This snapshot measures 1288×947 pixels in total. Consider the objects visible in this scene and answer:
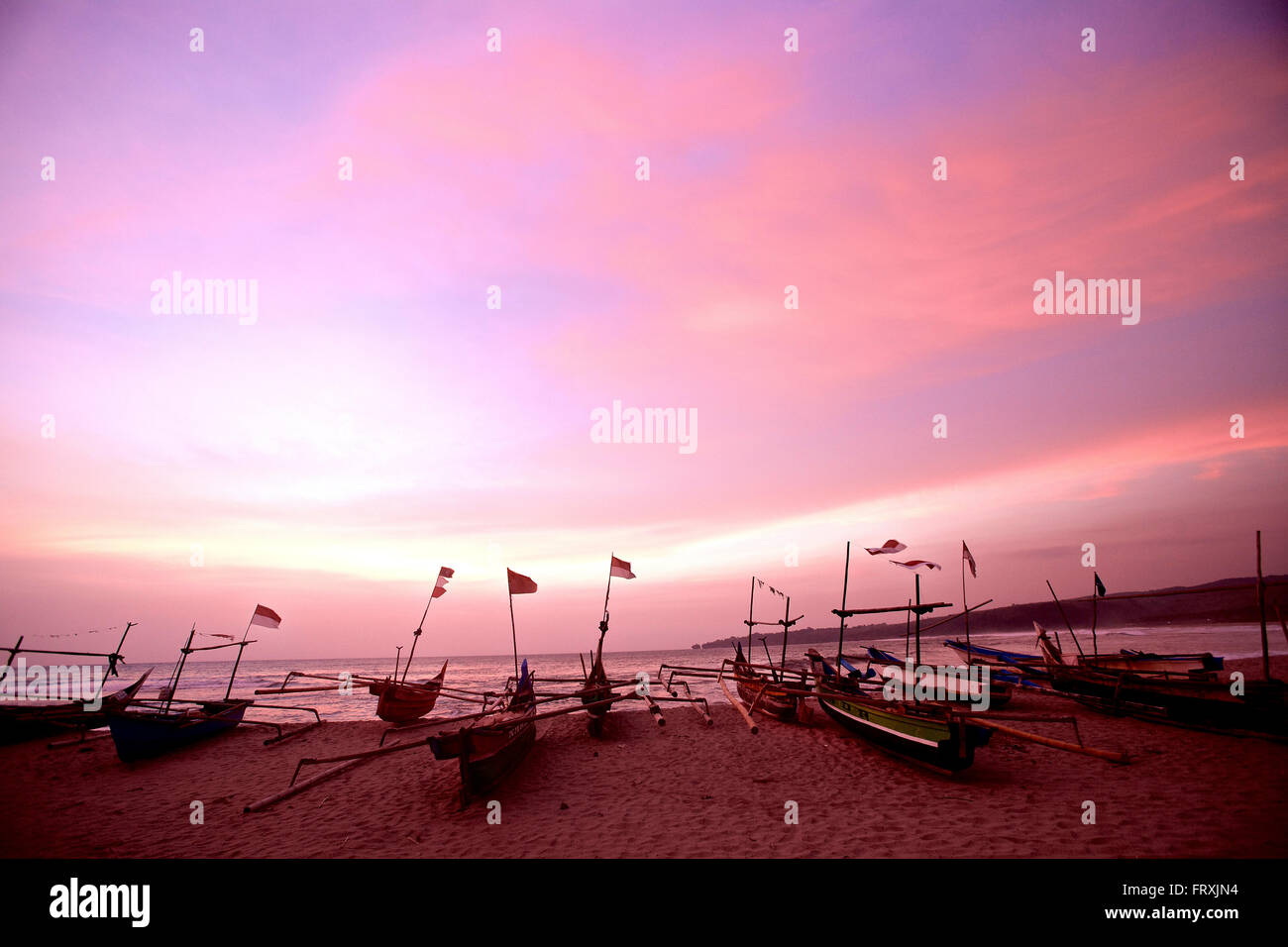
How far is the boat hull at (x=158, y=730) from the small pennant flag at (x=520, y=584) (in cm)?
1069

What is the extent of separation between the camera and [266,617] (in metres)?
17.6

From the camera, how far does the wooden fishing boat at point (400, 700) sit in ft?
62.1

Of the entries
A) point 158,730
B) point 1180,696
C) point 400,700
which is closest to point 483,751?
point 400,700

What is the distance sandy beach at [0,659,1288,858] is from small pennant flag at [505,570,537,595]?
14.9 ft

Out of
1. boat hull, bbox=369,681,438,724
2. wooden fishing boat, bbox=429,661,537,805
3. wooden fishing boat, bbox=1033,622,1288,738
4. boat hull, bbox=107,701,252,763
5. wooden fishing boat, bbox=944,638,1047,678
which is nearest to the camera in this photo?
wooden fishing boat, bbox=429,661,537,805

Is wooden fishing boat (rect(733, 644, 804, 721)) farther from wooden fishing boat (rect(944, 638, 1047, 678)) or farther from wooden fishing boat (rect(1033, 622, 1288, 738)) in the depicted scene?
wooden fishing boat (rect(1033, 622, 1288, 738))

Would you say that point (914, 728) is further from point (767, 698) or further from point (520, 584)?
point (520, 584)

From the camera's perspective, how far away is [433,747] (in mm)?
10469

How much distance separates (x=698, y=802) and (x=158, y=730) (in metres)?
16.1

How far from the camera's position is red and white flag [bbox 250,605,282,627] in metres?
17.4

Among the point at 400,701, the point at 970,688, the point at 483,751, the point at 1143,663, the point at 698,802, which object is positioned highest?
the point at 483,751

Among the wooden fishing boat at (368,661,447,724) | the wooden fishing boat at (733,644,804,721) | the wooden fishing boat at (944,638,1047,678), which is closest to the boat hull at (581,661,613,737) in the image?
the wooden fishing boat at (733,644,804,721)
